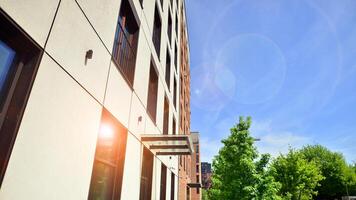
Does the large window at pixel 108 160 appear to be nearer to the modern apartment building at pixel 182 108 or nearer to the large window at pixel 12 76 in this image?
the large window at pixel 12 76

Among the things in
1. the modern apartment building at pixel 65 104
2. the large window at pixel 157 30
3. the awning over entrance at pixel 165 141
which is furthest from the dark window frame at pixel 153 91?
the modern apartment building at pixel 65 104

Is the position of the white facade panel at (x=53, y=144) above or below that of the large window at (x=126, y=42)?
below

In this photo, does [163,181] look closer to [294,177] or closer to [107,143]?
[107,143]

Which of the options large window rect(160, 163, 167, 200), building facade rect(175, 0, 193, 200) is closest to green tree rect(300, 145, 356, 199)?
building facade rect(175, 0, 193, 200)

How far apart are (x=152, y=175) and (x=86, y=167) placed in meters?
4.45

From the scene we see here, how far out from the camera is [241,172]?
49.6 ft

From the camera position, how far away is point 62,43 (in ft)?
8.73

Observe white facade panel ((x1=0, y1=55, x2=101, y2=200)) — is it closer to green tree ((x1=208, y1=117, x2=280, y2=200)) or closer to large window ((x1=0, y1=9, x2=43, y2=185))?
large window ((x1=0, y1=9, x2=43, y2=185))

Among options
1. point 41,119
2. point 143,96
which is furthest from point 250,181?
point 41,119

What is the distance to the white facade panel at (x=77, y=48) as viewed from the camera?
2.60m

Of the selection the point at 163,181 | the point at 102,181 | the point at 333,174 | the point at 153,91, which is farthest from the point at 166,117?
the point at 333,174

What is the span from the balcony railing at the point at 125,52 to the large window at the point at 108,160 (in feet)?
4.55

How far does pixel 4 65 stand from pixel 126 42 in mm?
3766

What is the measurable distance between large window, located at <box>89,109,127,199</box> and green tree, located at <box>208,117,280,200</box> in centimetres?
1194
